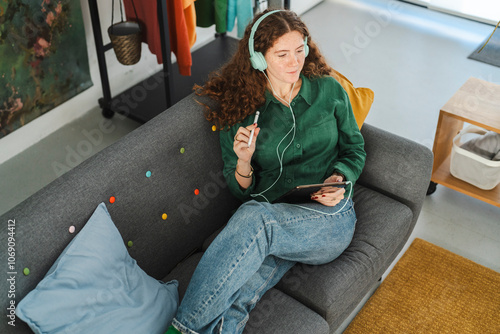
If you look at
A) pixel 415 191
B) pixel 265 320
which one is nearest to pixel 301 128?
pixel 415 191

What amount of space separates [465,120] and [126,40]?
1503mm

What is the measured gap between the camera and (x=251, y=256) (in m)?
1.55

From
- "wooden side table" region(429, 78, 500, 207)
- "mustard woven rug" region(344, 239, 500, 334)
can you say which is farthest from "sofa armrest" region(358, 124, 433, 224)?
"wooden side table" region(429, 78, 500, 207)

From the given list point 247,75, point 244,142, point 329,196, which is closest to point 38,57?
point 247,75

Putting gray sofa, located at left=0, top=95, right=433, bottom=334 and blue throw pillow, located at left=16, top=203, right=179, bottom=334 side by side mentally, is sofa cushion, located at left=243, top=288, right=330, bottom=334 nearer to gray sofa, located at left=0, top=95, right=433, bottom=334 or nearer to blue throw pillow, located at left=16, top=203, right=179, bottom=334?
gray sofa, located at left=0, top=95, right=433, bottom=334

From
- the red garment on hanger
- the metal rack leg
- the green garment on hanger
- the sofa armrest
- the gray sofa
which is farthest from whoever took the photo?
the green garment on hanger

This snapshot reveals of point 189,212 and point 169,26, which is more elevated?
point 169,26

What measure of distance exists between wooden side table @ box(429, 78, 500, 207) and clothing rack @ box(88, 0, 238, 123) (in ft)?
4.03

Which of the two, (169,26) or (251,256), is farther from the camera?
(169,26)

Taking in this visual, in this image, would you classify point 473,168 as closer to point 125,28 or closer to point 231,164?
point 231,164

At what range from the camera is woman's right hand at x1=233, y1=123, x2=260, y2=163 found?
5.65 ft

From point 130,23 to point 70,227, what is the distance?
1439 millimetres

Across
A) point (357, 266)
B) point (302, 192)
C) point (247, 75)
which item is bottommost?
point (357, 266)

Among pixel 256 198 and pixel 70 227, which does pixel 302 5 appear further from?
pixel 70 227
